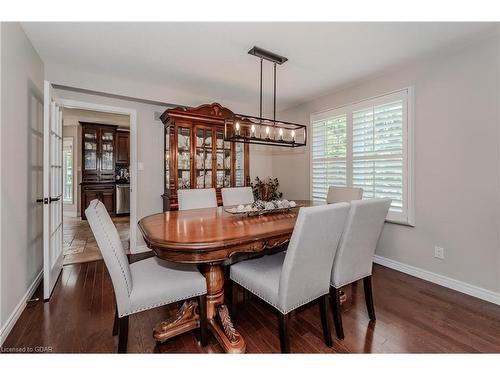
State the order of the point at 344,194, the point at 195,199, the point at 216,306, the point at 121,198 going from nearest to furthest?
the point at 216,306 < the point at 195,199 < the point at 344,194 < the point at 121,198

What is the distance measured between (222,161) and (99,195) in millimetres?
4047

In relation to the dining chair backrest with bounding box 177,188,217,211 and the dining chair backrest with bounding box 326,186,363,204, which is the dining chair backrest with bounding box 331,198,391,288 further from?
the dining chair backrest with bounding box 177,188,217,211

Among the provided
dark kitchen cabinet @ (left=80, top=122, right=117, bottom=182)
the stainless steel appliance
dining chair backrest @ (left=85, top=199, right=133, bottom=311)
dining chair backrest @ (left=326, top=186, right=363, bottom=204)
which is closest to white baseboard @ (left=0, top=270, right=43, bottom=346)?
dining chair backrest @ (left=85, top=199, right=133, bottom=311)

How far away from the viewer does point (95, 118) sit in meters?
6.15

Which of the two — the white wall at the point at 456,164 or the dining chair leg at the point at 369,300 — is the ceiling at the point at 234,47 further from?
the dining chair leg at the point at 369,300

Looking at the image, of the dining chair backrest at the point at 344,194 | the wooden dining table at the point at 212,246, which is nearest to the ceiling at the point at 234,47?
the dining chair backrest at the point at 344,194

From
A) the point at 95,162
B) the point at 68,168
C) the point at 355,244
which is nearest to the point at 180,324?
the point at 355,244

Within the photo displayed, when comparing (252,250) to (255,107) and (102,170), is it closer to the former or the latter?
(255,107)

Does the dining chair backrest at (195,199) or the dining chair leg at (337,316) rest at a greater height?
the dining chair backrest at (195,199)

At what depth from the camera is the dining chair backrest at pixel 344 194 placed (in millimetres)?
3000

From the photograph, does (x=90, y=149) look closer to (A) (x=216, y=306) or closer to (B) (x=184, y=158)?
(B) (x=184, y=158)

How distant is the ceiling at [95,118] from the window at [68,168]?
49 centimetres

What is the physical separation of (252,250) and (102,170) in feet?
20.0
